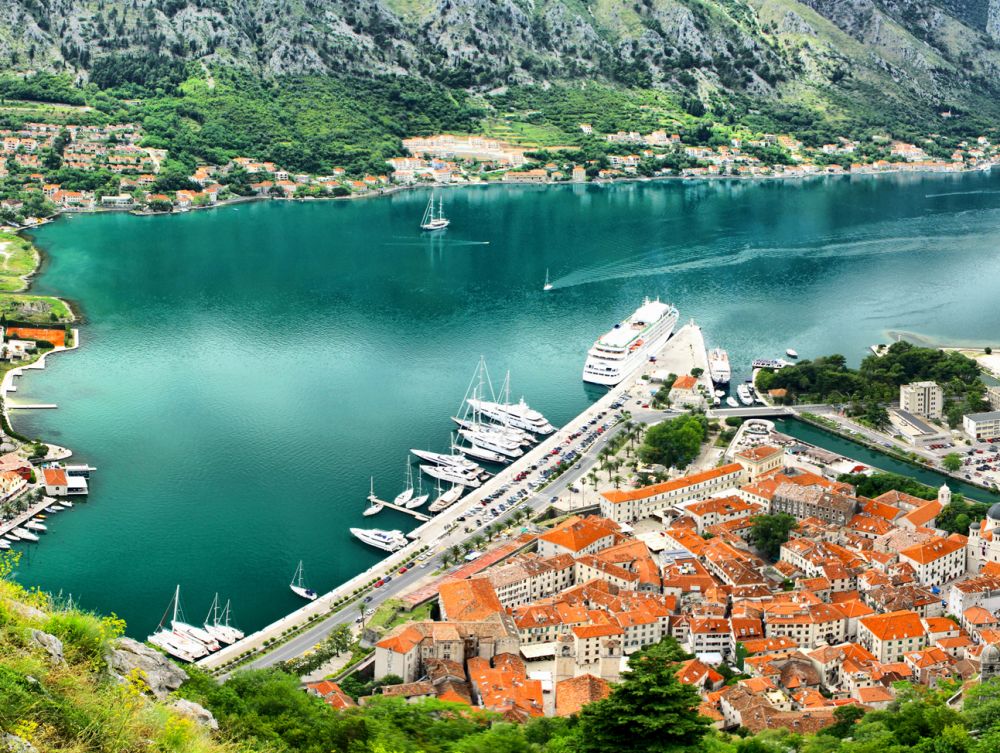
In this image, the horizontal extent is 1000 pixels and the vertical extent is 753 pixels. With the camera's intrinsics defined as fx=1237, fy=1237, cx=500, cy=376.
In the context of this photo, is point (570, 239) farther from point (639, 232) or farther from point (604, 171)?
point (604, 171)

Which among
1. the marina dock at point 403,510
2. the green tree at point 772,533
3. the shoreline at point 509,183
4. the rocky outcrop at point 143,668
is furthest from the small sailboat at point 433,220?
the rocky outcrop at point 143,668


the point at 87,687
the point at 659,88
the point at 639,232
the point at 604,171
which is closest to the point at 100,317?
the point at 639,232

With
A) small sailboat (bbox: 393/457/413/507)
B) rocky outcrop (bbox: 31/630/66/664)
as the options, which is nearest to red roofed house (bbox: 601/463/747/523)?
small sailboat (bbox: 393/457/413/507)

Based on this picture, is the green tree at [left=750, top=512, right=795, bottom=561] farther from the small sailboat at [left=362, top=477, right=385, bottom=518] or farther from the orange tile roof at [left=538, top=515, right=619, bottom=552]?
the small sailboat at [left=362, top=477, right=385, bottom=518]

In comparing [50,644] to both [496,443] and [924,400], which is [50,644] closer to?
[496,443]

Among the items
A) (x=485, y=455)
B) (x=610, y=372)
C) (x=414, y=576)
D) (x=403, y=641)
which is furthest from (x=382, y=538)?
(x=610, y=372)

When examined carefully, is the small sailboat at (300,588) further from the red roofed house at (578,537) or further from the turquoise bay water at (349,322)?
the red roofed house at (578,537)
